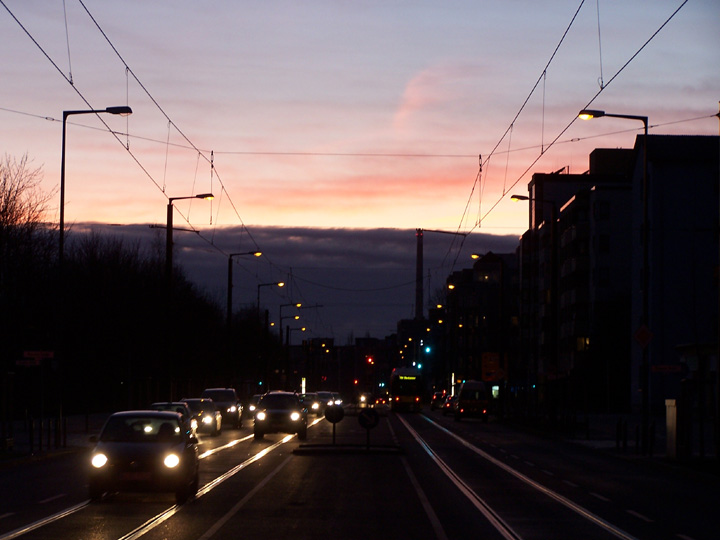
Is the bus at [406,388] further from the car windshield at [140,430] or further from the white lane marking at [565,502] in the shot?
the car windshield at [140,430]

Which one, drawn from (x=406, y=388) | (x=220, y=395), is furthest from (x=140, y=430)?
(x=406, y=388)

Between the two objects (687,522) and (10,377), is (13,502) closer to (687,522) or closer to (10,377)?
(687,522)

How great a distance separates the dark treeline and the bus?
12.6m

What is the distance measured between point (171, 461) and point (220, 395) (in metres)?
37.4

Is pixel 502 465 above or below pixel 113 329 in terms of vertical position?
below

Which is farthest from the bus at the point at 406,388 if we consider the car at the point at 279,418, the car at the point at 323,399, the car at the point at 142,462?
the car at the point at 142,462

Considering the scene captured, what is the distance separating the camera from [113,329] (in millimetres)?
67500

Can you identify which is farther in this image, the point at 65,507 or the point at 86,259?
the point at 86,259

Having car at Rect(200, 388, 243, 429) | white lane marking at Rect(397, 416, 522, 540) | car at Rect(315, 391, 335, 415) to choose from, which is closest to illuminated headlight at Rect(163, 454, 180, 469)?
white lane marking at Rect(397, 416, 522, 540)

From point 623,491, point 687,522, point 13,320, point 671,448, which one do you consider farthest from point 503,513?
point 13,320

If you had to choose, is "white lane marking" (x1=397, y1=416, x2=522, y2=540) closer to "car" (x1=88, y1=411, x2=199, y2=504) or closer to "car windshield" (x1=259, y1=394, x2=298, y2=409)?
"car" (x1=88, y1=411, x2=199, y2=504)

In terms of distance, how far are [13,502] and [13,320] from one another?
87.6ft

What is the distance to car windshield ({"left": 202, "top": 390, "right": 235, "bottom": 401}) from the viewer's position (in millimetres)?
55669

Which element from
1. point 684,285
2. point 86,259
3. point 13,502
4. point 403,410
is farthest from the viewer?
point 403,410
